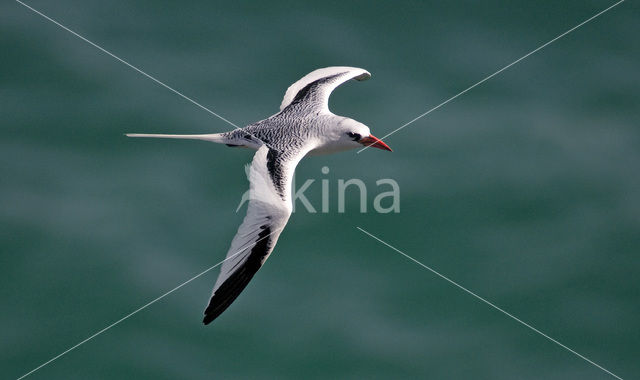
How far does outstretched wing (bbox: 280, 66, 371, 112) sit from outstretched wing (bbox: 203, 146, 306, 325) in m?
2.10

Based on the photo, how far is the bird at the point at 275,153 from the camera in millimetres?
11672

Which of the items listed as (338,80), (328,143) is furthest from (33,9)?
(328,143)

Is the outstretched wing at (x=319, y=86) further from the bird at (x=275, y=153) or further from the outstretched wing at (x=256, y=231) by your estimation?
the outstretched wing at (x=256, y=231)

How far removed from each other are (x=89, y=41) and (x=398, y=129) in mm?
5561

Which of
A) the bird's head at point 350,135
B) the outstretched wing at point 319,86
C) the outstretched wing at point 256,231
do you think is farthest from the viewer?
the outstretched wing at point 319,86

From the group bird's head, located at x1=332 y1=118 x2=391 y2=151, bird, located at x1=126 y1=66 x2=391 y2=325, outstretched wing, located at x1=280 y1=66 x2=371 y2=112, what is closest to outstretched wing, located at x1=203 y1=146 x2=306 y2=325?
bird, located at x1=126 y1=66 x2=391 y2=325

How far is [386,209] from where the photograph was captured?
15.6 meters

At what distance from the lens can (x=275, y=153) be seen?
12.6m

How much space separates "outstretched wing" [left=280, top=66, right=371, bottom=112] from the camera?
14430 mm

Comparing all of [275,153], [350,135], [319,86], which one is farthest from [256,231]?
[319,86]

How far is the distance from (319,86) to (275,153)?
8.14ft

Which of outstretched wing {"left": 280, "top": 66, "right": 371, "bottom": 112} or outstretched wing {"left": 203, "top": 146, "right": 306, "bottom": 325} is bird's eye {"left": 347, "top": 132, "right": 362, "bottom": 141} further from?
outstretched wing {"left": 203, "top": 146, "right": 306, "bottom": 325}

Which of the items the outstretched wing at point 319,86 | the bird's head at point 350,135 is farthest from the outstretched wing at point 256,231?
the outstretched wing at point 319,86

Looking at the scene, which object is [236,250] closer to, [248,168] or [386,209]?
[248,168]
